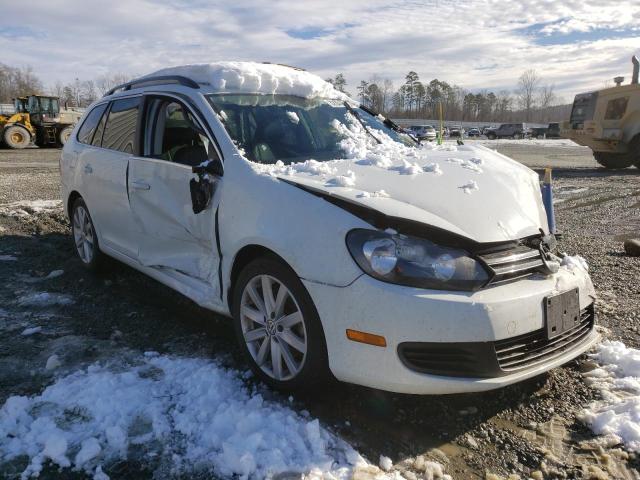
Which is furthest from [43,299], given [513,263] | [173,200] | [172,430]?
[513,263]

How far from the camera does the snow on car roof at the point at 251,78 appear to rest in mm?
3727

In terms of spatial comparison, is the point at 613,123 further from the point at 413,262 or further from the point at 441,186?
the point at 413,262

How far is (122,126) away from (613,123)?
15.1 m

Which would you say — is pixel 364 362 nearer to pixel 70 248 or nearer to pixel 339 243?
pixel 339 243

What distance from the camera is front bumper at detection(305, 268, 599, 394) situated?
2.28 meters

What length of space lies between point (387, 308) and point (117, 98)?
11.4ft

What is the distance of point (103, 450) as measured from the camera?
2367mm

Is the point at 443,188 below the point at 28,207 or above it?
above

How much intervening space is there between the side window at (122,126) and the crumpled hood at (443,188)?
1640 mm

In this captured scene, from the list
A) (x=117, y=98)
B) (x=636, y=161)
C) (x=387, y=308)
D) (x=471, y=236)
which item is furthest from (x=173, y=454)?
(x=636, y=161)

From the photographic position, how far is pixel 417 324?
7.50 feet

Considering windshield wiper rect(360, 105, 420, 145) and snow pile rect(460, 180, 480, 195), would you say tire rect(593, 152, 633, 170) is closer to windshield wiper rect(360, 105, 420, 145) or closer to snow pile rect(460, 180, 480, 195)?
windshield wiper rect(360, 105, 420, 145)

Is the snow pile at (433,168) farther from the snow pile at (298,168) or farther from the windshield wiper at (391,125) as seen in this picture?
the windshield wiper at (391,125)

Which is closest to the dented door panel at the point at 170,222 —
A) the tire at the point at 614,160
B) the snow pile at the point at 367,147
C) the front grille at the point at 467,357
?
the snow pile at the point at 367,147
